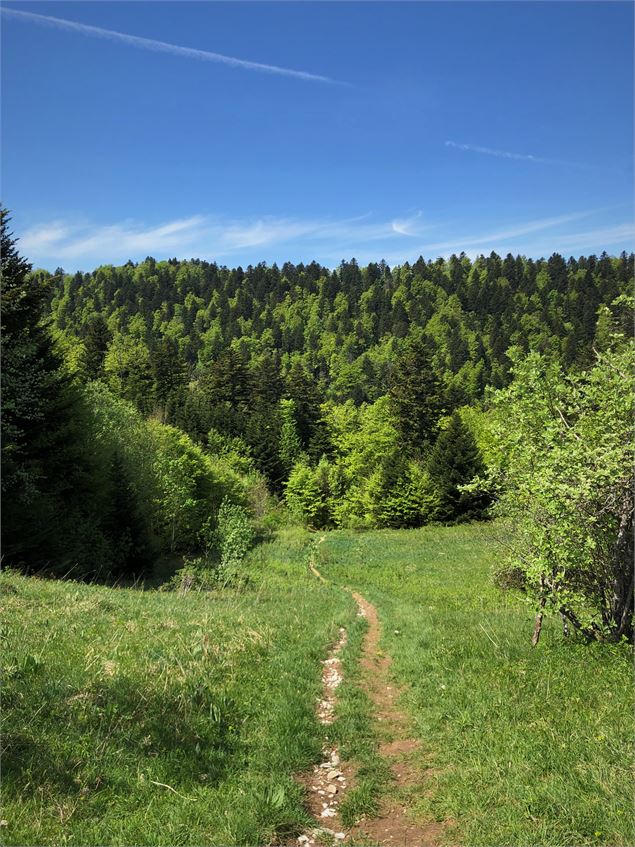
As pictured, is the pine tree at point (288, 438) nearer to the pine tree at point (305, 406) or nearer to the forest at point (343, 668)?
the pine tree at point (305, 406)

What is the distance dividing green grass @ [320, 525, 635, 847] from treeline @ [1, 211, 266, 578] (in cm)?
1546

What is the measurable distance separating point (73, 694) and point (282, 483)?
227 feet

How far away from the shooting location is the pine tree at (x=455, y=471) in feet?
175

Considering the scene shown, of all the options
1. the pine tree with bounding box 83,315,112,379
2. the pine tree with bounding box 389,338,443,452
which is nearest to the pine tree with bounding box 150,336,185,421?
the pine tree with bounding box 83,315,112,379

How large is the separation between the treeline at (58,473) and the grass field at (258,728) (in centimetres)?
1092

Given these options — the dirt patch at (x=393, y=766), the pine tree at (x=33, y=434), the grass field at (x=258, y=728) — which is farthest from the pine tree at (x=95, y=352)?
the dirt patch at (x=393, y=766)

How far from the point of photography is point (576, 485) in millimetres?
8953

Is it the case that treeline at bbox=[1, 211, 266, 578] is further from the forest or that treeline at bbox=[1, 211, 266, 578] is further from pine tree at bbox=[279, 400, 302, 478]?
pine tree at bbox=[279, 400, 302, 478]

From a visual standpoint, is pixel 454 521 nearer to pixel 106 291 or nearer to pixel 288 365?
pixel 288 365

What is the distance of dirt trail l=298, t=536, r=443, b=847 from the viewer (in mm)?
5547

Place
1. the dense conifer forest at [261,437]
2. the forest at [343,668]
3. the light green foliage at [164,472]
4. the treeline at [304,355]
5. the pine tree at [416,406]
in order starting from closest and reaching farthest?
the forest at [343,668], the dense conifer forest at [261,437], the light green foliage at [164,472], the pine tree at [416,406], the treeline at [304,355]

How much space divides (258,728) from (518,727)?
3.88m

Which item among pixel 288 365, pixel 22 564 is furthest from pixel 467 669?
pixel 288 365

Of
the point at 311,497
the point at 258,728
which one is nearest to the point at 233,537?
the point at 258,728
